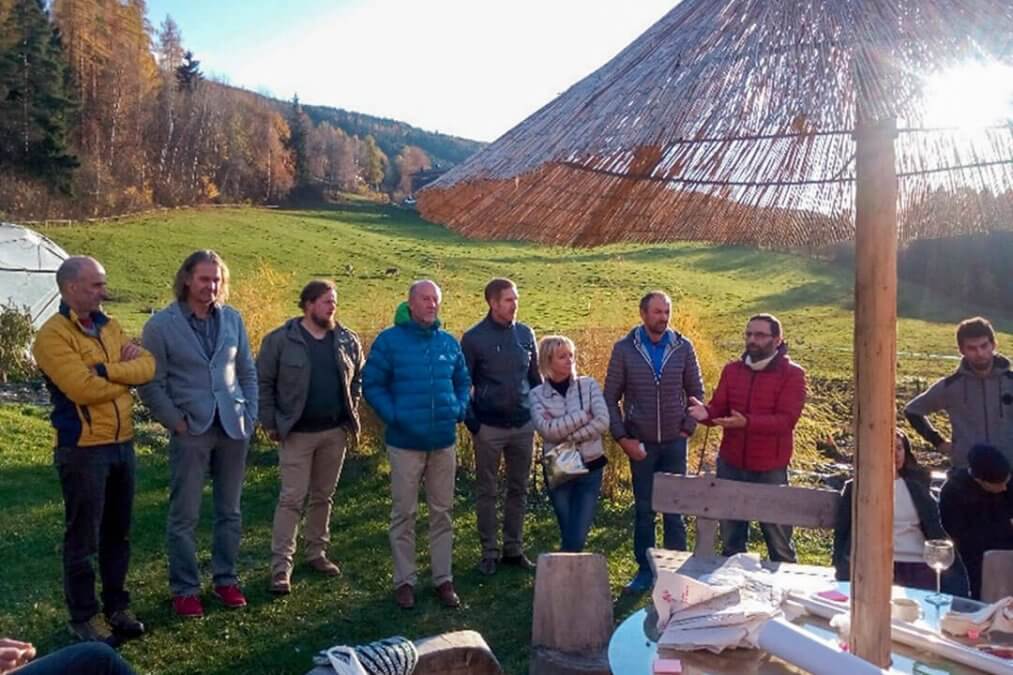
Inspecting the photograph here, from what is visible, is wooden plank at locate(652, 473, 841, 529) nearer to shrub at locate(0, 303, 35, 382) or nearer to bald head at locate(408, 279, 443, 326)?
bald head at locate(408, 279, 443, 326)

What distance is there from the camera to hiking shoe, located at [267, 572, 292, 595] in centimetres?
529

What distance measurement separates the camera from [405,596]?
5.15m

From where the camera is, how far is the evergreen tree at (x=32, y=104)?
42094 millimetres

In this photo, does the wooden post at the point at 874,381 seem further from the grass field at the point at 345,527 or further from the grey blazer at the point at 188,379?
the grey blazer at the point at 188,379

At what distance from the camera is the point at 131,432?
441cm

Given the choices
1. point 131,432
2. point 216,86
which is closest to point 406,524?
point 131,432

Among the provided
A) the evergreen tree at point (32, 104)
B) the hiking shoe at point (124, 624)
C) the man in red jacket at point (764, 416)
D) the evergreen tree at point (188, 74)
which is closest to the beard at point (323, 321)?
the hiking shoe at point (124, 624)

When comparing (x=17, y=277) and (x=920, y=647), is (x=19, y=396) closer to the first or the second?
(x=17, y=277)

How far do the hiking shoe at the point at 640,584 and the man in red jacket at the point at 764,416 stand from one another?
0.57 meters

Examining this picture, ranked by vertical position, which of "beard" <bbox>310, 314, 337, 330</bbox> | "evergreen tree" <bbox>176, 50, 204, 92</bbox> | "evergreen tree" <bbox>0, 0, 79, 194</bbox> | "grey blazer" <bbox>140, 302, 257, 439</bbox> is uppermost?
"evergreen tree" <bbox>176, 50, 204, 92</bbox>

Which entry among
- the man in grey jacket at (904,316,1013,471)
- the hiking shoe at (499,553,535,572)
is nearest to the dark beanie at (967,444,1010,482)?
the man in grey jacket at (904,316,1013,471)

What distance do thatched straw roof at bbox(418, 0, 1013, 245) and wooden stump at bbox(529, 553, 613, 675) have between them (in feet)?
4.04

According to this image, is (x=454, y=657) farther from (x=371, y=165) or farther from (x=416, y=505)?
(x=371, y=165)

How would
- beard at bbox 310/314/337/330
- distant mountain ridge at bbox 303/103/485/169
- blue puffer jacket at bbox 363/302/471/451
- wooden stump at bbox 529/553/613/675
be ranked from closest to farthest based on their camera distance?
wooden stump at bbox 529/553/613/675
blue puffer jacket at bbox 363/302/471/451
beard at bbox 310/314/337/330
distant mountain ridge at bbox 303/103/485/169
